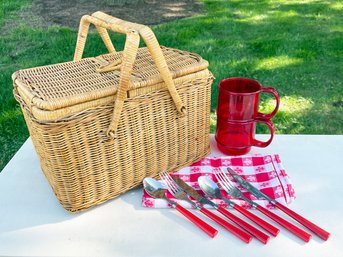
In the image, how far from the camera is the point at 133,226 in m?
0.78

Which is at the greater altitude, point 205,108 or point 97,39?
point 205,108

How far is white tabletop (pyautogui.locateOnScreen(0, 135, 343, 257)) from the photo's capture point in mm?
726

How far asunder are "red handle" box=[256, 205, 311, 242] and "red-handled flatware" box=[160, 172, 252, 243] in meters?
0.06

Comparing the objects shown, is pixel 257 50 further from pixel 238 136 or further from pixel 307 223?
pixel 307 223

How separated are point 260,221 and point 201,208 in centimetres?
11

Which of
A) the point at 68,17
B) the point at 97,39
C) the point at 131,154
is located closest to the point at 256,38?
the point at 97,39

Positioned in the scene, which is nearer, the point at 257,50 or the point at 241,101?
the point at 241,101

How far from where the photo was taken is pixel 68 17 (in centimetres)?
326

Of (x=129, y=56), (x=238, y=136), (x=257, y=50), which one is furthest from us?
(x=257, y=50)

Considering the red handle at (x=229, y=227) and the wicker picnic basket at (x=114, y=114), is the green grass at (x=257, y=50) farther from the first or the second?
the red handle at (x=229, y=227)

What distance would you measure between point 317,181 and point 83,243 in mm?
495

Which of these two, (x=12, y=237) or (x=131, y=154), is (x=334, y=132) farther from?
(x=12, y=237)

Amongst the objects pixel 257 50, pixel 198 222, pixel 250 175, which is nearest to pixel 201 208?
pixel 198 222

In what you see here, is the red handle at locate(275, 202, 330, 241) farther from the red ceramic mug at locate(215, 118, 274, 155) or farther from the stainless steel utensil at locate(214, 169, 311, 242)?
the red ceramic mug at locate(215, 118, 274, 155)
